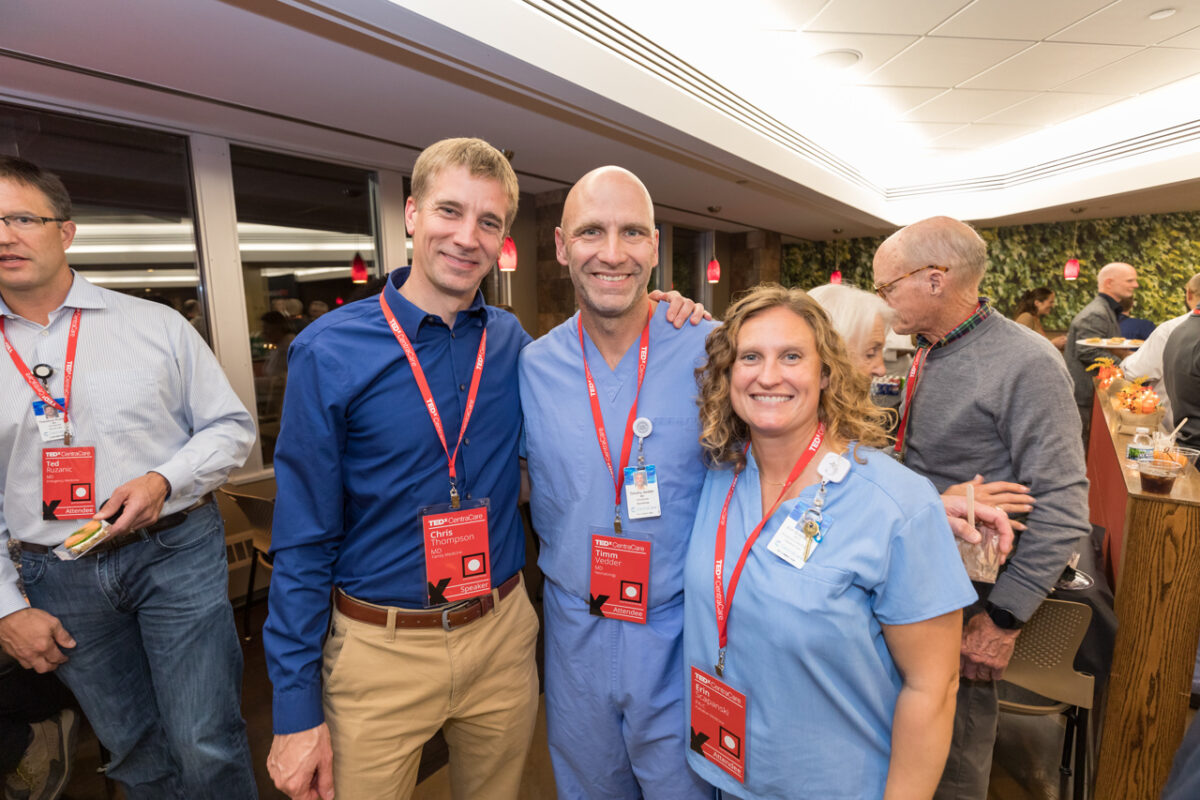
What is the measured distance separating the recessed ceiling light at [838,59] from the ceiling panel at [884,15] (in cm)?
39

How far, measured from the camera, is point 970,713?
1.67 metres

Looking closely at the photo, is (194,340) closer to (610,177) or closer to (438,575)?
(438,575)

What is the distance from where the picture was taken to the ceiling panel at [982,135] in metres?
6.78

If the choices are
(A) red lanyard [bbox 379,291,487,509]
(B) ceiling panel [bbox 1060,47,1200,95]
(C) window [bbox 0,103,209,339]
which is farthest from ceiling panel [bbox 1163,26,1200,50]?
(C) window [bbox 0,103,209,339]

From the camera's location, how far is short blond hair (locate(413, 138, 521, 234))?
131 cm

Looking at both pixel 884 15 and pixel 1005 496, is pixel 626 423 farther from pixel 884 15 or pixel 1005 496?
pixel 884 15

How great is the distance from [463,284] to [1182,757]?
1.34 m

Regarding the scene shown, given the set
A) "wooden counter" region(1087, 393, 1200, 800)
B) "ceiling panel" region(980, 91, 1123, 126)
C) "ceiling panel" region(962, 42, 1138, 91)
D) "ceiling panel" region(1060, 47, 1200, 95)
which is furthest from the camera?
"ceiling panel" region(980, 91, 1123, 126)

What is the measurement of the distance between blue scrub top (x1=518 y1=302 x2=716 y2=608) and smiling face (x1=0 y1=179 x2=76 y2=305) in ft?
4.65

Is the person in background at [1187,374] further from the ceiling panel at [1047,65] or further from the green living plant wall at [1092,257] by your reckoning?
the green living plant wall at [1092,257]

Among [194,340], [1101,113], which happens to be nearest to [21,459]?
[194,340]

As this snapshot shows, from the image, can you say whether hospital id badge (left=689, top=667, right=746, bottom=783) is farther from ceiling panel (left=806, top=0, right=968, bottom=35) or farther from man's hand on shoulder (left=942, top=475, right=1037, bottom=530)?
ceiling panel (left=806, top=0, right=968, bottom=35)

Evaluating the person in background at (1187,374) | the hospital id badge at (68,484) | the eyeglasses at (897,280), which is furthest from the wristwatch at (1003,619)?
the person in background at (1187,374)

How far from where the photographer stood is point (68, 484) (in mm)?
1641
